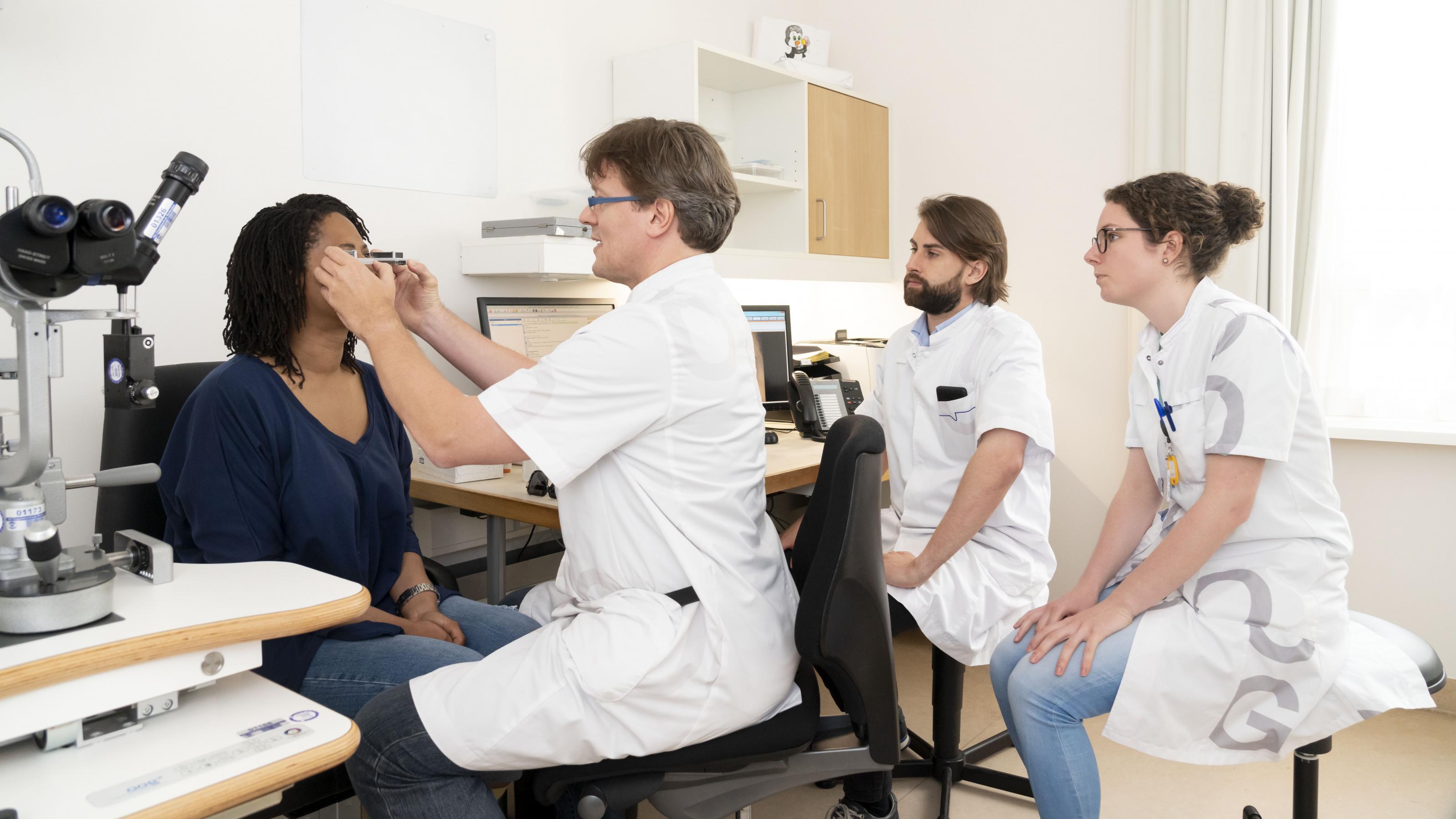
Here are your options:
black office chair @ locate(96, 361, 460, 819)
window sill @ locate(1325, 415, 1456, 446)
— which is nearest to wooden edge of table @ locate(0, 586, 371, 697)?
black office chair @ locate(96, 361, 460, 819)

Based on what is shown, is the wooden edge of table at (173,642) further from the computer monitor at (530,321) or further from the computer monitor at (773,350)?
the computer monitor at (773,350)

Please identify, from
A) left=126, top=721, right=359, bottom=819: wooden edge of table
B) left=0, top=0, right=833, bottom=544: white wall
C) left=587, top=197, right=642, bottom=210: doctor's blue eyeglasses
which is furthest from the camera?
left=0, top=0, right=833, bottom=544: white wall

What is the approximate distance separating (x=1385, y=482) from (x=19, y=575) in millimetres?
3289

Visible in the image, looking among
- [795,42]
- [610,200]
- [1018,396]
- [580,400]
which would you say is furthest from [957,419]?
[795,42]

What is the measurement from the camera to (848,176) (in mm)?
3496

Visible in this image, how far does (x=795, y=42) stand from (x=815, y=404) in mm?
Answer: 1405

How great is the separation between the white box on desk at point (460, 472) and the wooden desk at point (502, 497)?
11 mm

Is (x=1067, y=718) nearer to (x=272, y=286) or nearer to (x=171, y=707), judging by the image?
(x=171, y=707)

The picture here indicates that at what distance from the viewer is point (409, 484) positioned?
1.85 metres

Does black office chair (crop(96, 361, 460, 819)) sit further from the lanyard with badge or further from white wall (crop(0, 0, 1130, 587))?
the lanyard with badge

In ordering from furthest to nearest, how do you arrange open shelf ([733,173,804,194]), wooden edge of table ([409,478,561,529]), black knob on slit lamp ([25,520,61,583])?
1. open shelf ([733,173,804,194])
2. wooden edge of table ([409,478,561,529])
3. black knob on slit lamp ([25,520,61,583])

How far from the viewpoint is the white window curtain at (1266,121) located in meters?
2.83

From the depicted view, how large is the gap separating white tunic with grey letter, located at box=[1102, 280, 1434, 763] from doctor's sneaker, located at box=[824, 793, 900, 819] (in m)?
0.55

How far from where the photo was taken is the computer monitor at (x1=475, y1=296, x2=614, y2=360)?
2.53 metres
